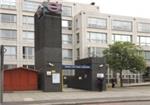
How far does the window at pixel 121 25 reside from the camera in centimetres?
7261

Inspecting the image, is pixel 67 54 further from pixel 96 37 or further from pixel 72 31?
pixel 96 37

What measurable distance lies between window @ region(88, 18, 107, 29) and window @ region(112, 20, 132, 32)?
210 cm

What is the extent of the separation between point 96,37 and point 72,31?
543cm

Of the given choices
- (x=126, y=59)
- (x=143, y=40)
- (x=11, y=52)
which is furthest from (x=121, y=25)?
(x=126, y=59)

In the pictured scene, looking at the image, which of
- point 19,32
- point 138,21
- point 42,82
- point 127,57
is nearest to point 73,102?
point 42,82

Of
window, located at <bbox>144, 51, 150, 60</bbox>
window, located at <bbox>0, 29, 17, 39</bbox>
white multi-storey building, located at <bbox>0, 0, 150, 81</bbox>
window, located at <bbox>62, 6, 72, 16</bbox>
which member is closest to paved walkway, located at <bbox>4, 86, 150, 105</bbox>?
white multi-storey building, located at <bbox>0, 0, 150, 81</bbox>

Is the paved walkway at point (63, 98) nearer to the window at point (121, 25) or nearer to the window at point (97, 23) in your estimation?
the window at point (97, 23)

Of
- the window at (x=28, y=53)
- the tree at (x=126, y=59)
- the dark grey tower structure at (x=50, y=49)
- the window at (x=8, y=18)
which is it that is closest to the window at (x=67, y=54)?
the window at (x=28, y=53)

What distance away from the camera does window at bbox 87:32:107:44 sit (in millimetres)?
69438

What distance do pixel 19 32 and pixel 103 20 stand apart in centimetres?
1625

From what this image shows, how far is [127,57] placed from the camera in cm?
5156

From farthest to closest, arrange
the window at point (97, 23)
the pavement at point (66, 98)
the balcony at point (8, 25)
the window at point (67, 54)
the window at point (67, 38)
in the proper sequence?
the window at point (67, 38), the window at point (67, 54), the window at point (97, 23), the balcony at point (8, 25), the pavement at point (66, 98)

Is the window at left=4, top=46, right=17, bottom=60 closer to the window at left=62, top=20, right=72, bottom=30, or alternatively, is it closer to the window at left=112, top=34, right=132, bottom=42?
the window at left=62, top=20, right=72, bottom=30

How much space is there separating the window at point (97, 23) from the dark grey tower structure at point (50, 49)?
1263 inches
